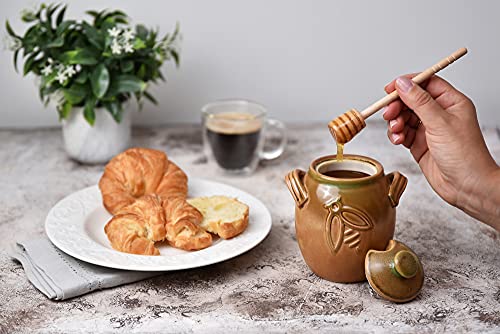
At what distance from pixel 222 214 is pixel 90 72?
1.90 ft

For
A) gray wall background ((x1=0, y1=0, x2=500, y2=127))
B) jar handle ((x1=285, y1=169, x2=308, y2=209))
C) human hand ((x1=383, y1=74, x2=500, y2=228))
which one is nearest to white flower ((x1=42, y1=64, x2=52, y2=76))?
gray wall background ((x1=0, y1=0, x2=500, y2=127))

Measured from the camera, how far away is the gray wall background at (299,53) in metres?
1.92

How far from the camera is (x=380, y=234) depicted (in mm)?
1097

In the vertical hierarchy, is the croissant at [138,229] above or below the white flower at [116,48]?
below

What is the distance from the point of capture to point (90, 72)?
1.64m

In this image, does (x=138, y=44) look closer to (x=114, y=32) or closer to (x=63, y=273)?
(x=114, y=32)

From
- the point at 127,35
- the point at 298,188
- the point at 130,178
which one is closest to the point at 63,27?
the point at 127,35

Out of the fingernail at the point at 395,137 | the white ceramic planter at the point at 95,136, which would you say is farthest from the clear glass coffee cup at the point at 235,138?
the fingernail at the point at 395,137

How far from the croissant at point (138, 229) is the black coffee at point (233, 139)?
1.35ft

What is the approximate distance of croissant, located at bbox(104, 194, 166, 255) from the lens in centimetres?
119

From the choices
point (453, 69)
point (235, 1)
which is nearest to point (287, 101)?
point (235, 1)

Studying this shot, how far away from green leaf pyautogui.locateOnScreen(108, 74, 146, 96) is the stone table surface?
0.85 feet

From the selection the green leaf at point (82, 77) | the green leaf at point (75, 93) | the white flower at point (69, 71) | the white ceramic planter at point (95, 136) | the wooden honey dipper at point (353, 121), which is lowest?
the white ceramic planter at point (95, 136)

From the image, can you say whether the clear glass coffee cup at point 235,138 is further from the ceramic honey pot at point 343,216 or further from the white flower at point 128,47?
the ceramic honey pot at point 343,216
